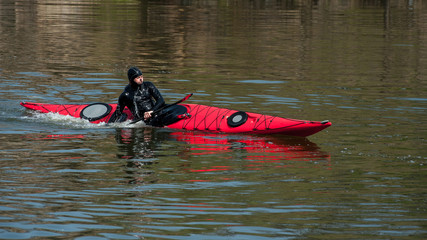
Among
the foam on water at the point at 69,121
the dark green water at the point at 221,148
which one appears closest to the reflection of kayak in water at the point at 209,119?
the foam on water at the point at 69,121

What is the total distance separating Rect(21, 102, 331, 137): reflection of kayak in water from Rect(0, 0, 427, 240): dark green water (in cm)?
22

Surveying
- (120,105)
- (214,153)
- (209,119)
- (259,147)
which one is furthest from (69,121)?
(259,147)

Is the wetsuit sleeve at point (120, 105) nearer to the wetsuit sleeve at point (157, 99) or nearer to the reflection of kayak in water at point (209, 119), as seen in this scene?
the reflection of kayak in water at point (209, 119)

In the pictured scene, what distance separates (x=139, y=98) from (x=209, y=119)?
1.39 metres

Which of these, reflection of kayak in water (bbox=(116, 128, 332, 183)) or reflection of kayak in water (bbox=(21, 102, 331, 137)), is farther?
reflection of kayak in water (bbox=(21, 102, 331, 137))

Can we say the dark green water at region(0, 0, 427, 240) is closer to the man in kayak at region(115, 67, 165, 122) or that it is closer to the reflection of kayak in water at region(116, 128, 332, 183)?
the reflection of kayak in water at region(116, 128, 332, 183)

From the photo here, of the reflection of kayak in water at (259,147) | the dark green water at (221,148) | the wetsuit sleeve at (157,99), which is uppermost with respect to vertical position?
the wetsuit sleeve at (157,99)

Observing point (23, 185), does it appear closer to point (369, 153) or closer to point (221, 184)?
→ point (221, 184)

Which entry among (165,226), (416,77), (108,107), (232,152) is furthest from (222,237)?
(416,77)

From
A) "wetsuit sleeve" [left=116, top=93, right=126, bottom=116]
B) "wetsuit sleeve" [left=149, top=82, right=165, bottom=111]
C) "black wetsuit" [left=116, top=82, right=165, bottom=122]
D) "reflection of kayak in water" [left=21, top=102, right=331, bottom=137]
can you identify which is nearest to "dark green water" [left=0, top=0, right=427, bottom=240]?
"reflection of kayak in water" [left=21, top=102, right=331, bottom=137]

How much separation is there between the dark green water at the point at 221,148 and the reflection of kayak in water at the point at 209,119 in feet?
0.71

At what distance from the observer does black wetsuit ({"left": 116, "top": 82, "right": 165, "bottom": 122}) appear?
41.8ft

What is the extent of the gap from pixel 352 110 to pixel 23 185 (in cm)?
769

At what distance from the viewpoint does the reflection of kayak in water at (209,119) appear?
1175cm
